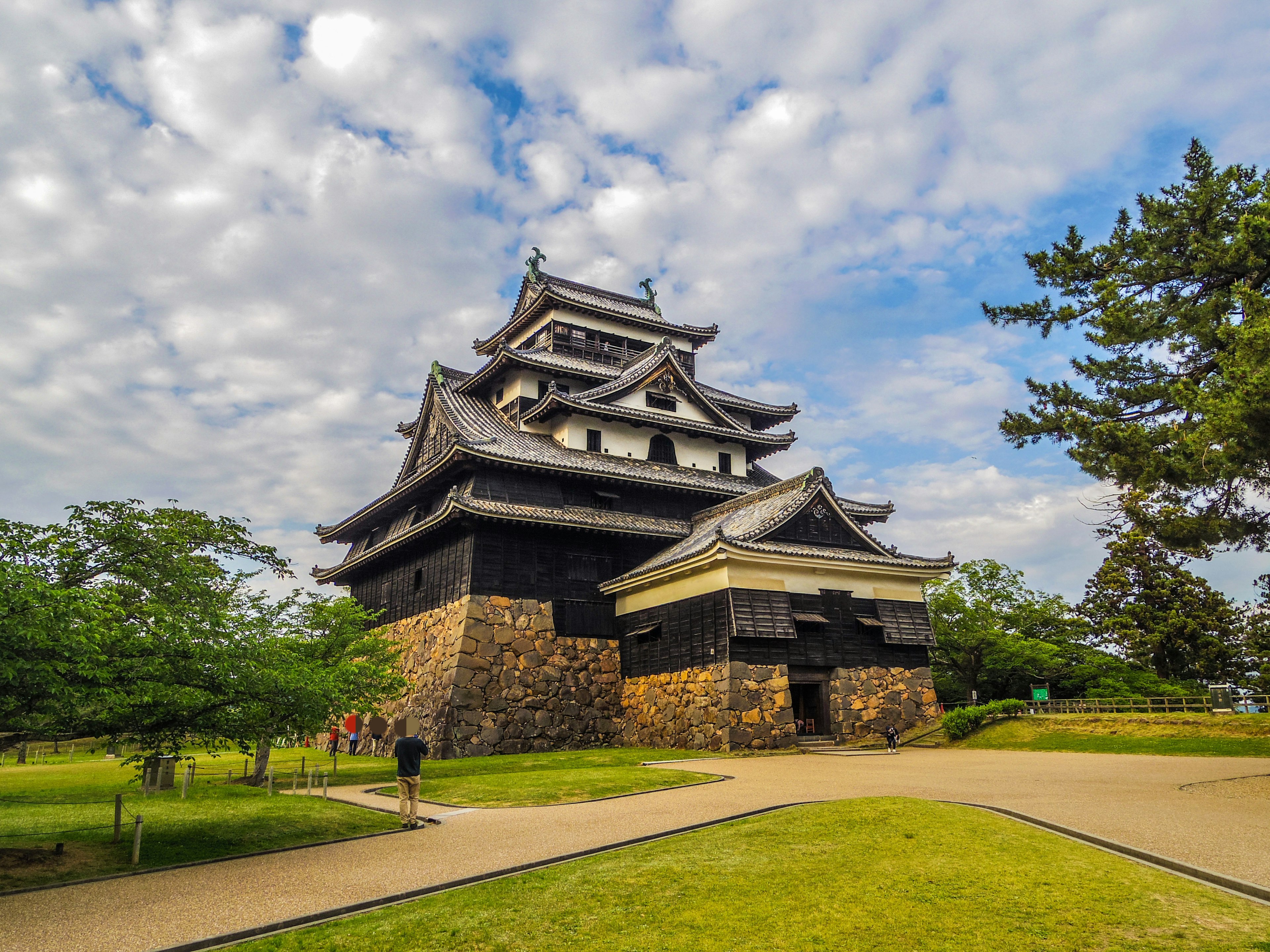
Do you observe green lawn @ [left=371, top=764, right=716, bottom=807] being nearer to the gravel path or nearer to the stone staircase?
the gravel path

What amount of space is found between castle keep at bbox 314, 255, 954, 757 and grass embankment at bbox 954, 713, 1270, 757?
2964 mm

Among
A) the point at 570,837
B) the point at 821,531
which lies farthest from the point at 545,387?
the point at 570,837

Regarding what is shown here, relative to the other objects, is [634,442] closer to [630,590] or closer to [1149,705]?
[630,590]

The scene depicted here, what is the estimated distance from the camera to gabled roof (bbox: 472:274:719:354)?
4109 cm

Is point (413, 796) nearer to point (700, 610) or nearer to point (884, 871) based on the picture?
point (884, 871)

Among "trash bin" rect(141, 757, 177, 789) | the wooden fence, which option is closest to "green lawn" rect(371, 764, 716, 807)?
"trash bin" rect(141, 757, 177, 789)

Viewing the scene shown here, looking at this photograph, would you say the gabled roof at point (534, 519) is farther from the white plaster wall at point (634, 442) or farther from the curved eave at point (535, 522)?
→ the white plaster wall at point (634, 442)

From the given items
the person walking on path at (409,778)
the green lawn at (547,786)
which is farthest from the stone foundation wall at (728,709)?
the person walking on path at (409,778)

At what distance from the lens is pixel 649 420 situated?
33.8m

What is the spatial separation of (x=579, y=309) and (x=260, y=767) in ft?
90.6

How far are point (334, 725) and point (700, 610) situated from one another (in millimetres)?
12124

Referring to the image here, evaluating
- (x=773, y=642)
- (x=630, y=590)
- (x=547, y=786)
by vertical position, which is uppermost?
(x=630, y=590)

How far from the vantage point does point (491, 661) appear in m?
26.3

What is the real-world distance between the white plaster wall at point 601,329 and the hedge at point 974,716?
2504 centimetres
